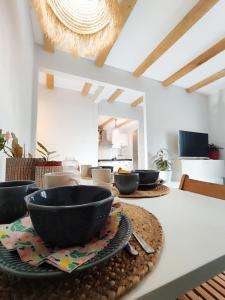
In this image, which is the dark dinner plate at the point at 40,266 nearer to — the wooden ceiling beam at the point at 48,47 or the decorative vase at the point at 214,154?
the wooden ceiling beam at the point at 48,47

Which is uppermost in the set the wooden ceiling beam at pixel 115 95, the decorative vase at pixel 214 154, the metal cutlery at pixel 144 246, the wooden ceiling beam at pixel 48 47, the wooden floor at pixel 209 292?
the wooden ceiling beam at pixel 48 47

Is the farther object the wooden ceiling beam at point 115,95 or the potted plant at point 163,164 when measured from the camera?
the wooden ceiling beam at point 115,95

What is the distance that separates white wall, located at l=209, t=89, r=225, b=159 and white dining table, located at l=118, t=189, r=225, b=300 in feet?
11.8

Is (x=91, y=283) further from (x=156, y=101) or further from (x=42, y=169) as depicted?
(x=156, y=101)

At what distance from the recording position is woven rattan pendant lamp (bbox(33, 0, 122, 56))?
0.97 m

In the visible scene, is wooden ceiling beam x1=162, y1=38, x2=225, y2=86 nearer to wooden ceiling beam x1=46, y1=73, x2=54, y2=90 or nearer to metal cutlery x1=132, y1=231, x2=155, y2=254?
wooden ceiling beam x1=46, y1=73, x2=54, y2=90

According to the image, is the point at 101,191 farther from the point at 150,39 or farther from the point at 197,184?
the point at 150,39

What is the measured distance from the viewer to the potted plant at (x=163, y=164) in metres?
2.77

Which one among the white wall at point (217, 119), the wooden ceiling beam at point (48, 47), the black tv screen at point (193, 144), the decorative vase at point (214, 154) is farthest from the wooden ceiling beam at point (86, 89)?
the decorative vase at point (214, 154)

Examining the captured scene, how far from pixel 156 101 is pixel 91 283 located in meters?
3.23

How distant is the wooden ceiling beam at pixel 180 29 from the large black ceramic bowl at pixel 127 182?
1.98 metres

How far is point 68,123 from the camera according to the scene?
3.26 m

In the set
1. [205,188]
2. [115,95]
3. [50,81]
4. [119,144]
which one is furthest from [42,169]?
[119,144]

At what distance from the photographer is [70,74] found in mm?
2365
